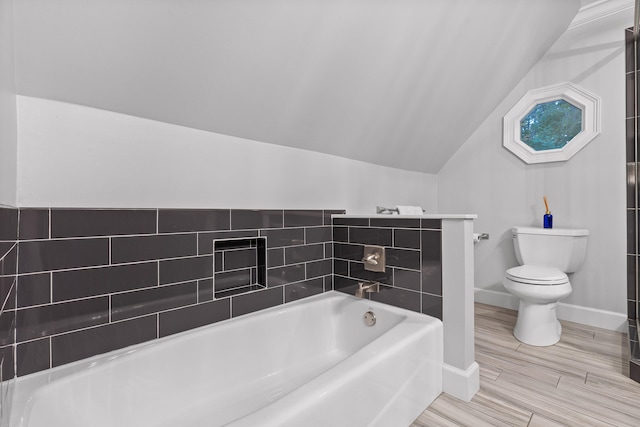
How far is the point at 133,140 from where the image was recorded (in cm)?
128

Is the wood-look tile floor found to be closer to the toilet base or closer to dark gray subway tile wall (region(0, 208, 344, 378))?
the toilet base

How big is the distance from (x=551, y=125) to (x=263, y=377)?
2956 millimetres

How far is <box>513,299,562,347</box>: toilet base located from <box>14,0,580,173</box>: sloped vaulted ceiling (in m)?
1.53

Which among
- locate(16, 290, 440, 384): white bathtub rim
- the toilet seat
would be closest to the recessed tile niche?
locate(16, 290, 440, 384): white bathtub rim

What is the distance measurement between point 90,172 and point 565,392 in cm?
243

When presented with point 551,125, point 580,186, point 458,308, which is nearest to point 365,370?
point 458,308

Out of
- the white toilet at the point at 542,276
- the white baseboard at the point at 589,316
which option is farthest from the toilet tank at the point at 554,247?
the white baseboard at the point at 589,316

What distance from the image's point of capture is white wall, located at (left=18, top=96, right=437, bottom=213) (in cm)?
108

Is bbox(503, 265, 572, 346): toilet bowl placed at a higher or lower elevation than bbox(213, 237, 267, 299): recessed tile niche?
lower

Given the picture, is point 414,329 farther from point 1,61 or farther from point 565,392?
point 1,61

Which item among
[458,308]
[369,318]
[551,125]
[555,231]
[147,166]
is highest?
[551,125]

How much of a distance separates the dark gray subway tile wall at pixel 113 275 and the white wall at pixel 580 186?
7.19 ft

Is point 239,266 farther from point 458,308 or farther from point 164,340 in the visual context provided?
point 458,308

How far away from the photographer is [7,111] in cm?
92
